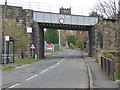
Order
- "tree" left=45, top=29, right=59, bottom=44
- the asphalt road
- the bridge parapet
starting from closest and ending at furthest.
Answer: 1. the asphalt road
2. the bridge parapet
3. "tree" left=45, top=29, right=59, bottom=44

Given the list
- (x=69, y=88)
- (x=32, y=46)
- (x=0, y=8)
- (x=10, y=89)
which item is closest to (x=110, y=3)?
(x=69, y=88)

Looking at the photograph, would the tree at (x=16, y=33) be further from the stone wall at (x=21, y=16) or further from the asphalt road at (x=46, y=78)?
the asphalt road at (x=46, y=78)

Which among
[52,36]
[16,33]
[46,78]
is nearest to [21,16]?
[16,33]

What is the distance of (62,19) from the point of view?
38.1 meters

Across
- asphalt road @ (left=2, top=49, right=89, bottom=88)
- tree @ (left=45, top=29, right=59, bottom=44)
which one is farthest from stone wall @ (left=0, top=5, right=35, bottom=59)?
tree @ (left=45, top=29, right=59, bottom=44)

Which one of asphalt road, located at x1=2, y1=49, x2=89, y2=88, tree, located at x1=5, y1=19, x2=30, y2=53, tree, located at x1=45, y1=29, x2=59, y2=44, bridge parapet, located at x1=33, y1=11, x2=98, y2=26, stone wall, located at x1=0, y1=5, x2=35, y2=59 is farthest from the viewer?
tree, located at x1=45, y1=29, x2=59, y2=44

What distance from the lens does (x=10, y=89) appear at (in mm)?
9977

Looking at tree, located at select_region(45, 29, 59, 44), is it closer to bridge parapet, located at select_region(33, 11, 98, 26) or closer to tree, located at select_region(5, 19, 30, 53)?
bridge parapet, located at select_region(33, 11, 98, 26)

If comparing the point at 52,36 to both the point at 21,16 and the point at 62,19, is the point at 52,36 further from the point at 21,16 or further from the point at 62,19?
the point at 21,16

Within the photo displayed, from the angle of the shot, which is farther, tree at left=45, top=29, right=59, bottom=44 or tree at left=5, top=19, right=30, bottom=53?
tree at left=45, top=29, right=59, bottom=44

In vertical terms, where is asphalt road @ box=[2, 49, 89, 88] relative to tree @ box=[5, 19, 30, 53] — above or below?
below

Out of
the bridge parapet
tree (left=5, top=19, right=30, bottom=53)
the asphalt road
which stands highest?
the bridge parapet

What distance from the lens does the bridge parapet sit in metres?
37.2

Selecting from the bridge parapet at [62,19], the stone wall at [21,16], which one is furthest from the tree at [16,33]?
the bridge parapet at [62,19]
